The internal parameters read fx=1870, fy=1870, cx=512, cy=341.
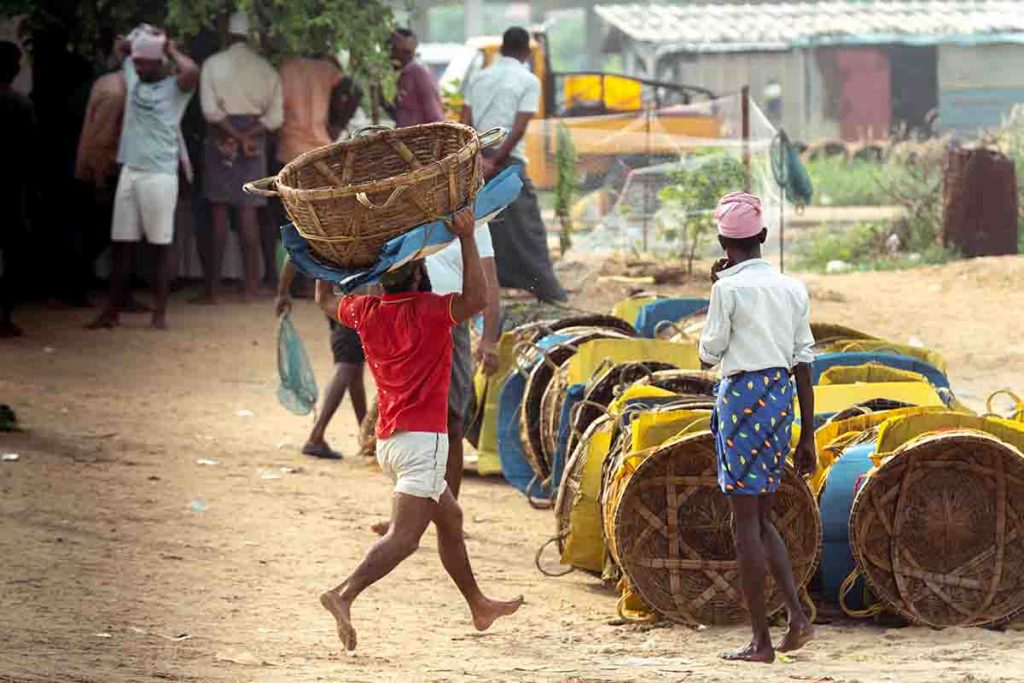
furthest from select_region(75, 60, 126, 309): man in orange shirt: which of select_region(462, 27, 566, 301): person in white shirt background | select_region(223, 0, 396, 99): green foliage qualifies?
select_region(462, 27, 566, 301): person in white shirt background

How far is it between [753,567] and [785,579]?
0.39ft

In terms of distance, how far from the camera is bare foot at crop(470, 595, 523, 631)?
21.2 ft

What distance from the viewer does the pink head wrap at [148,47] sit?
43.2 feet

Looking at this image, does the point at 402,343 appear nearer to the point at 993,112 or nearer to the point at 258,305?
the point at 258,305

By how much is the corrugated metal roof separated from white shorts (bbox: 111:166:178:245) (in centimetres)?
2174

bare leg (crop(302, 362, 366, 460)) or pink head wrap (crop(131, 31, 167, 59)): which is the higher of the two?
pink head wrap (crop(131, 31, 167, 59))

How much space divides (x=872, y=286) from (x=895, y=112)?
18.9m

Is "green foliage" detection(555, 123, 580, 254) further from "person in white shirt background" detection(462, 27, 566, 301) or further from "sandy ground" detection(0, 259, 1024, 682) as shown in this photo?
"sandy ground" detection(0, 259, 1024, 682)

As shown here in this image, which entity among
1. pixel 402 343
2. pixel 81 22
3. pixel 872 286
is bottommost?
pixel 872 286

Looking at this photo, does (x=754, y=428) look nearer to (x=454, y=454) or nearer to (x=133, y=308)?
(x=454, y=454)

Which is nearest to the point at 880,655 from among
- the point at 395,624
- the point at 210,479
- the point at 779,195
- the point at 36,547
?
the point at 395,624

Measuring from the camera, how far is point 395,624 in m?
6.81

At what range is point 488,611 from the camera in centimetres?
646

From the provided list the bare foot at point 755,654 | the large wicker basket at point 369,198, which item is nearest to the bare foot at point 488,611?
the bare foot at point 755,654
